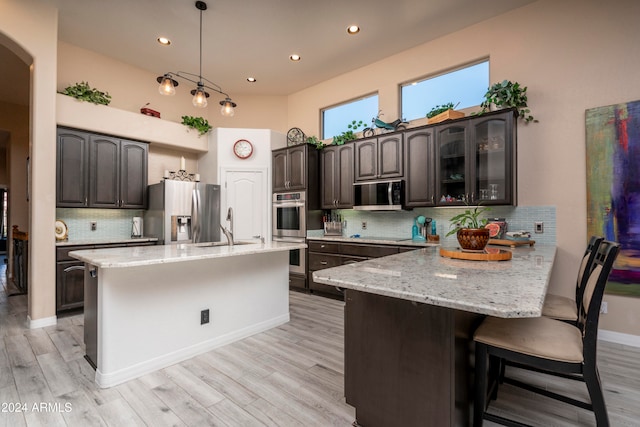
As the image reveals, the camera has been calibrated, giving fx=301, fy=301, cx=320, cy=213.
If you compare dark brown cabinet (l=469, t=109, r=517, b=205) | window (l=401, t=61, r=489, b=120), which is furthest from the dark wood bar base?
window (l=401, t=61, r=489, b=120)

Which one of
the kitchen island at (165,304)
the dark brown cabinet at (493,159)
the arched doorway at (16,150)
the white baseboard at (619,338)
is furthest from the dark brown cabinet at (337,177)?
the arched doorway at (16,150)

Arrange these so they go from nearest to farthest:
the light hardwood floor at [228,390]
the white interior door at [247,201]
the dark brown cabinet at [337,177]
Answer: the light hardwood floor at [228,390] → the dark brown cabinet at [337,177] → the white interior door at [247,201]

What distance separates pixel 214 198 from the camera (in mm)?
4918

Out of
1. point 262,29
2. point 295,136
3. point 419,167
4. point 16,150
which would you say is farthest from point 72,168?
point 419,167

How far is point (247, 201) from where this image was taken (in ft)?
17.2

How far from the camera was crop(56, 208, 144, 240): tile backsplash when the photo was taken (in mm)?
4180

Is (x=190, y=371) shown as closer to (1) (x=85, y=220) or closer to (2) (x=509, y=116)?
(1) (x=85, y=220)

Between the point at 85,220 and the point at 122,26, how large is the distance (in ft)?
8.71

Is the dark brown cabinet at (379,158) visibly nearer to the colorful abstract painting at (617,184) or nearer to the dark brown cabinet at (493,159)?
the dark brown cabinet at (493,159)

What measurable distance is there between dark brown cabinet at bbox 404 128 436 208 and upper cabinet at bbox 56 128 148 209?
153 inches

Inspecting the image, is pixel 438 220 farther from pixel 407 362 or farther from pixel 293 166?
pixel 407 362

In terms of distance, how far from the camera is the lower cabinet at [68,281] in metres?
3.45

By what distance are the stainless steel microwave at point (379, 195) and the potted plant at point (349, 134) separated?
76 cm

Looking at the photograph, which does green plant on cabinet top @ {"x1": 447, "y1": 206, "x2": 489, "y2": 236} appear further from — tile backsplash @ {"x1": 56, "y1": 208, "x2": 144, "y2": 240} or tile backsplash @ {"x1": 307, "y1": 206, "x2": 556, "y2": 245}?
tile backsplash @ {"x1": 56, "y1": 208, "x2": 144, "y2": 240}
